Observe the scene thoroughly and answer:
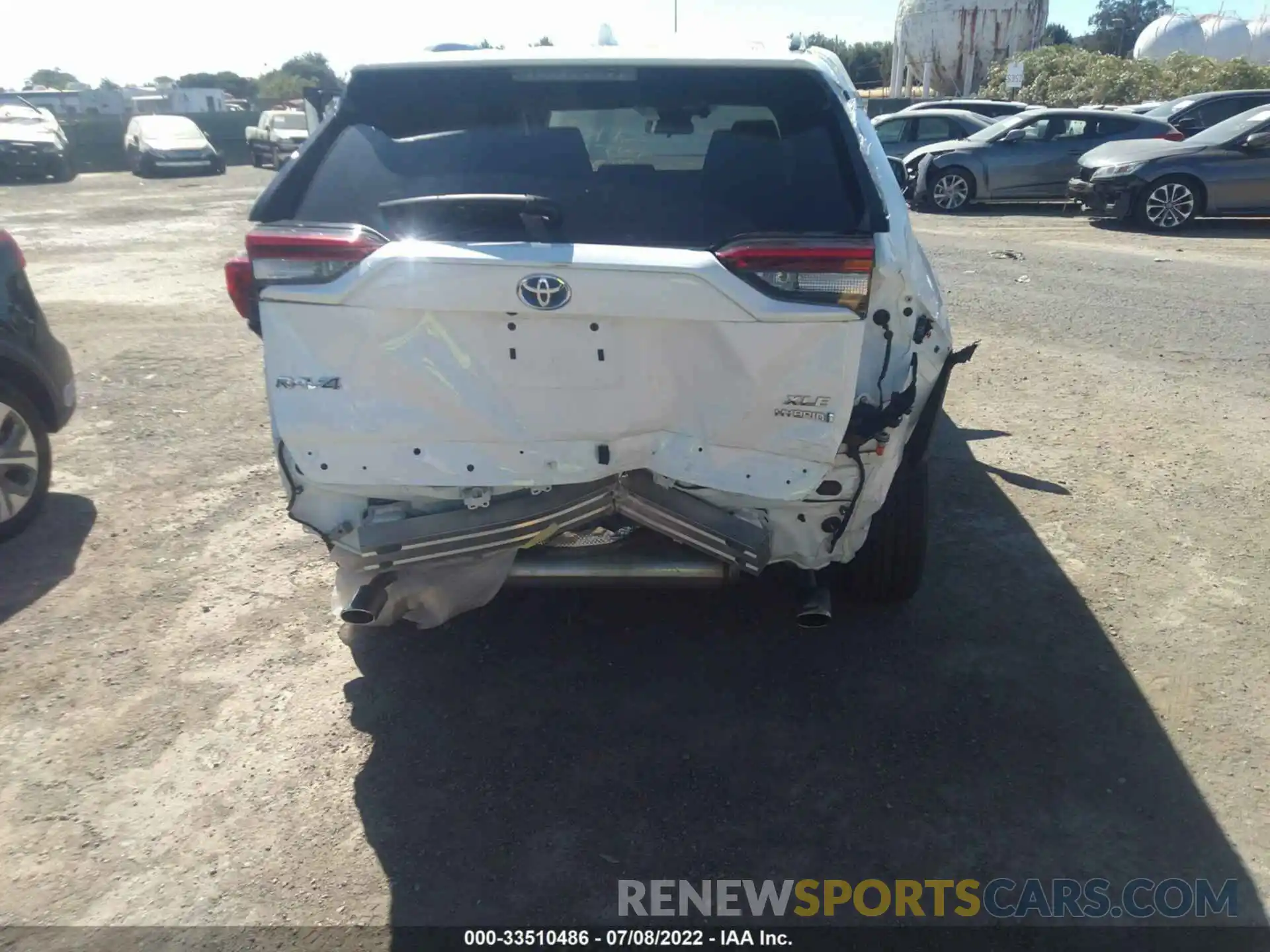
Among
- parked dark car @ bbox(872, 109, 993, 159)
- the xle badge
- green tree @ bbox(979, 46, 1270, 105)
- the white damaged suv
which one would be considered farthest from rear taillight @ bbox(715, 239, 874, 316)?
green tree @ bbox(979, 46, 1270, 105)

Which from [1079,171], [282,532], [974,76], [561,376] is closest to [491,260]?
[561,376]

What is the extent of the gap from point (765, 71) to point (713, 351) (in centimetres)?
Answer: 96

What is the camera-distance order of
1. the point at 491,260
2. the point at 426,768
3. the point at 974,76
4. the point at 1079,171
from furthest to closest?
1. the point at 974,76
2. the point at 1079,171
3. the point at 426,768
4. the point at 491,260

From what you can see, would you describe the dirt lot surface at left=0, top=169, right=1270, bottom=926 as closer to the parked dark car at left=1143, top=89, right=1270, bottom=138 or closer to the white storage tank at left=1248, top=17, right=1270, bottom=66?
the parked dark car at left=1143, top=89, right=1270, bottom=138

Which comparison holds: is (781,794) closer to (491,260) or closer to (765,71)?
(491,260)

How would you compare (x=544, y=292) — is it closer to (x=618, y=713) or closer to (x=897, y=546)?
(x=618, y=713)

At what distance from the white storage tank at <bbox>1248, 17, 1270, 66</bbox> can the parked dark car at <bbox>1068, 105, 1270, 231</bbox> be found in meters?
44.0

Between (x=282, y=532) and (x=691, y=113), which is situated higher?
(x=691, y=113)

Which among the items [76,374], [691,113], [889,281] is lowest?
[76,374]

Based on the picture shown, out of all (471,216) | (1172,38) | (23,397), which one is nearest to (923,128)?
(23,397)

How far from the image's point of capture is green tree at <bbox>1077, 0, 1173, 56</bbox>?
251 ft

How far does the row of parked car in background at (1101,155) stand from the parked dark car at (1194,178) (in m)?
0.01

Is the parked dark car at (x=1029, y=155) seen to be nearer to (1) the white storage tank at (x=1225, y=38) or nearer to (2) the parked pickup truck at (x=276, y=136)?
(2) the parked pickup truck at (x=276, y=136)

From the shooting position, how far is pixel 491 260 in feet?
8.50
